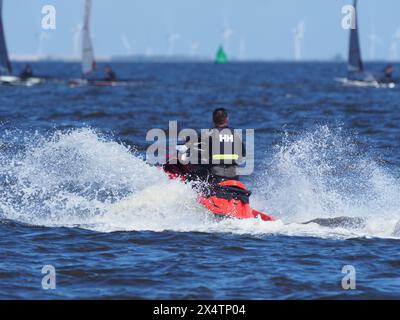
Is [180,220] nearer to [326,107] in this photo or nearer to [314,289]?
[314,289]

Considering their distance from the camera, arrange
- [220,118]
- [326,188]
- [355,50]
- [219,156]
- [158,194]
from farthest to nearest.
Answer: [355,50] < [326,188] < [158,194] < [219,156] < [220,118]

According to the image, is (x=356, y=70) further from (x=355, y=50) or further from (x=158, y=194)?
(x=158, y=194)

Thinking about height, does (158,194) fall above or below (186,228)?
above

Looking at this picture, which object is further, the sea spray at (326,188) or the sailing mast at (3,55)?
the sailing mast at (3,55)

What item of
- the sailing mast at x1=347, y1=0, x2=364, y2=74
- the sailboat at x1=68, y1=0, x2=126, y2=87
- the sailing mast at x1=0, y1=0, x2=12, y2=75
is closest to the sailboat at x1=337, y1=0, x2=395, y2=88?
the sailing mast at x1=347, y1=0, x2=364, y2=74

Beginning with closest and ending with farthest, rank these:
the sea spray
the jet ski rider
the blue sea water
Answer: the blue sea water < the jet ski rider < the sea spray

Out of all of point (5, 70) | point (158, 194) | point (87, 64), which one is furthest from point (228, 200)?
point (87, 64)

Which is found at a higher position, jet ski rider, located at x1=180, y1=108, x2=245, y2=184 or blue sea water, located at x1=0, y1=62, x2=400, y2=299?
jet ski rider, located at x1=180, y1=108, x2=245, y2=184

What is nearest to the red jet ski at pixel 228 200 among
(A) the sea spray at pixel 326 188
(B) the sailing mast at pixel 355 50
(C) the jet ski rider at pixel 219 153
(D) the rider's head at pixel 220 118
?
(C) the jet ski rider at pixel 219 153

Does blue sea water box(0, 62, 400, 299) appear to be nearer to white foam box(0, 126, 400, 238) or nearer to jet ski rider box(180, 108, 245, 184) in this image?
white foam box(0, 126, 400, 238)

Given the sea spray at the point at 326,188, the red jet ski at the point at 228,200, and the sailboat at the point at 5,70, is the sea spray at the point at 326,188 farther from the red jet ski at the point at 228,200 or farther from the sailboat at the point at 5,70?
the sailboat at the point at 5,70

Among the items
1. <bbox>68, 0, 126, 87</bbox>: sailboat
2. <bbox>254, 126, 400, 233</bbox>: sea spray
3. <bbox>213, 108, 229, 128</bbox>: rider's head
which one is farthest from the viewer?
<bbox>68, 0, 126, 87</bbox>: sailboat

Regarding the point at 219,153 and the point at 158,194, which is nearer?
the point at 219,153

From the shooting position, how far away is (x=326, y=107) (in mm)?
42000
